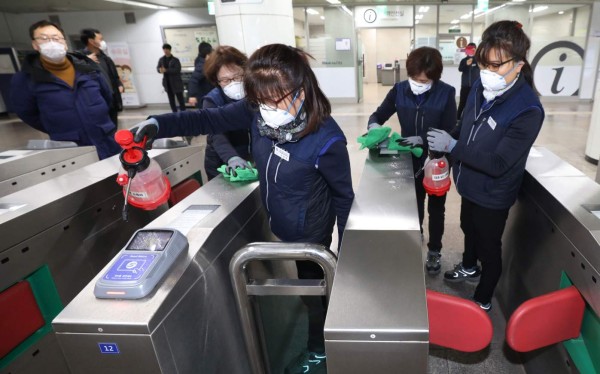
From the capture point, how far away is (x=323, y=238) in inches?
53.6

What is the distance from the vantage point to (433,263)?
7.24 feet

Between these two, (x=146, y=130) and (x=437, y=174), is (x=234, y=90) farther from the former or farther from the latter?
(x=437, y=174)

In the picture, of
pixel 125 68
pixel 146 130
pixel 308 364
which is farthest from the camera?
pixel 125 68

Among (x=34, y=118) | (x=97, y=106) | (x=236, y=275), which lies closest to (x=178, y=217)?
(x=236, y=275)

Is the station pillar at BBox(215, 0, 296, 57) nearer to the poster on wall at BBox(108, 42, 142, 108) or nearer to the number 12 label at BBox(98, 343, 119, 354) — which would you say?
the number 12 label at BBox(98, 343, 119, 354)

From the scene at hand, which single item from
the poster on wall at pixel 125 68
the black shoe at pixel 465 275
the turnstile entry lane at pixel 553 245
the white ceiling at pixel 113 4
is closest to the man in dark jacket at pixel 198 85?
the black shoe at pixel 465 275

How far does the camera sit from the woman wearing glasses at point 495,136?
1357 millimetres

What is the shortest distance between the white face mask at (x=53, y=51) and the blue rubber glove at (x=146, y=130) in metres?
1.39

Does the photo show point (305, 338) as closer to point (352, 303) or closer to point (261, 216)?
point (261, 216)

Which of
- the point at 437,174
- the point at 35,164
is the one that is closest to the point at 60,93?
the point at 35,164

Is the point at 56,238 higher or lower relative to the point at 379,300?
lower

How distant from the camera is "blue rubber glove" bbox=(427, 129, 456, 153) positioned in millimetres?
1582

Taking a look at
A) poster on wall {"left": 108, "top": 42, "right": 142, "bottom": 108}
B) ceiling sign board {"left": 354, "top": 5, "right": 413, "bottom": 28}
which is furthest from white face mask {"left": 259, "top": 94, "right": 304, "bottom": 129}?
poster on wall {"left": 108, "top": 42, "right": 142, "bottom": 108}

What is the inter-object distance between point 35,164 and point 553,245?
8.54 feet
